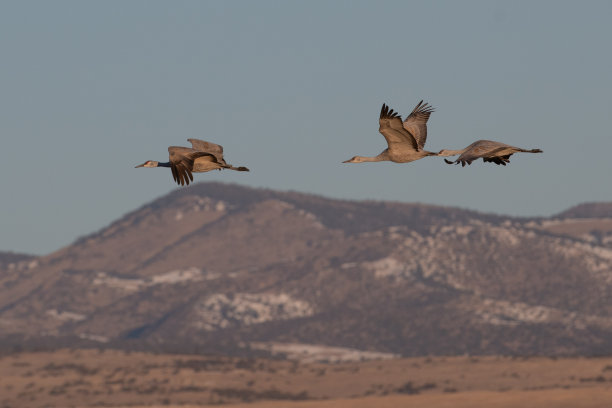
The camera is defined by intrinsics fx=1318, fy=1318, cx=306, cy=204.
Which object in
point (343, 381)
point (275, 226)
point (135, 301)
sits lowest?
point (343, 381)

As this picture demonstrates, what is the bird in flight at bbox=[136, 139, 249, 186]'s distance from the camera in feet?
74.6

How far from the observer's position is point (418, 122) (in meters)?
29.3

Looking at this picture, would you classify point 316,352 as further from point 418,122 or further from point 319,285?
point 418,122

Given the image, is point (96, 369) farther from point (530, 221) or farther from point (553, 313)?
point (530, 221)

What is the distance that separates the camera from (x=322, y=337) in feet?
377

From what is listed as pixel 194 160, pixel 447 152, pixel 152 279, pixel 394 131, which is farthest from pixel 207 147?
pixel 152 279

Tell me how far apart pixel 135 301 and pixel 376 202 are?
5796 centimetres

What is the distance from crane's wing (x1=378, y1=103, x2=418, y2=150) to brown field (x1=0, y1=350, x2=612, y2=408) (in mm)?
28105

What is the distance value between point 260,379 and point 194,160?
156ft

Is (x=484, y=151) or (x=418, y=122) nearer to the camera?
(x=484, y=151)

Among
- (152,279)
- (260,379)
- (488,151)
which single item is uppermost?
(152,279)

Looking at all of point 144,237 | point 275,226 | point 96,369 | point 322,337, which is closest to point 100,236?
point 144,237

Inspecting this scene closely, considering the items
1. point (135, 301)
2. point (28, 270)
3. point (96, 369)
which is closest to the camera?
point (96, 369)

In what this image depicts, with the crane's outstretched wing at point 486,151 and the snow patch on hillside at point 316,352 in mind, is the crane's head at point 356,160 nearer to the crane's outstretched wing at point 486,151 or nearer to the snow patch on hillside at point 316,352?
the crane's outstretched wing at point 486,151
